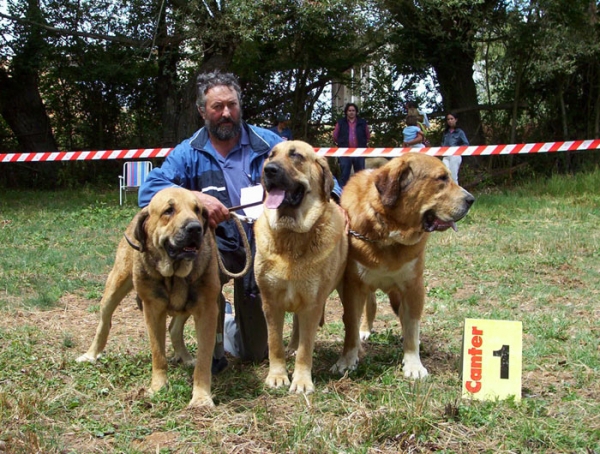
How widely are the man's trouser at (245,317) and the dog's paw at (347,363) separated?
56cm

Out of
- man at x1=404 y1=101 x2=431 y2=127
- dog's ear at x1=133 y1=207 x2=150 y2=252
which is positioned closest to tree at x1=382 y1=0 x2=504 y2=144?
man at x1=404 y1=101 x2=431 y2=127

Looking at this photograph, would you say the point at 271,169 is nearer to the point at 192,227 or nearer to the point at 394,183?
the point at 192,227

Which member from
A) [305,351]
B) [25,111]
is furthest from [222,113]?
[25,111]

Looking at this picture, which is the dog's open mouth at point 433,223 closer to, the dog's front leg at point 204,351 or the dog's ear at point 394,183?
the dog's ear at point 394,183

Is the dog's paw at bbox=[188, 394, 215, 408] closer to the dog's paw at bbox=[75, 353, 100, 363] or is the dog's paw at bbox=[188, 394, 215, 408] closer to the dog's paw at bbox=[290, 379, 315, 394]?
the dog's paw at bbox=[290, 379, 315, 394]

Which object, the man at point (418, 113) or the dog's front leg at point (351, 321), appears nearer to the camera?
the dog's front leg at point (351, 321)

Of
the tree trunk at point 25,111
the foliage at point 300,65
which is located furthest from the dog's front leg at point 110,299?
the tree trunk at point 25,111

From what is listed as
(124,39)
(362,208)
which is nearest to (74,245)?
(362,208)

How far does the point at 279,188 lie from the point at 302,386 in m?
1.16

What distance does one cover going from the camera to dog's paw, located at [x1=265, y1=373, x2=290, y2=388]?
3846 mm

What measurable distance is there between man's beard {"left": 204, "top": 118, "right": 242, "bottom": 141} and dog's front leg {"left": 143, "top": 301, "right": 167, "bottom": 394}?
1325 millimetres

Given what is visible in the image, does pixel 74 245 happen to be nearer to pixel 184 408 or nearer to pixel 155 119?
pixel 184 408

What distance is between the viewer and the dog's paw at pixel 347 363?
417cm

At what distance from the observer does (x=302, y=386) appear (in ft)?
12.3
